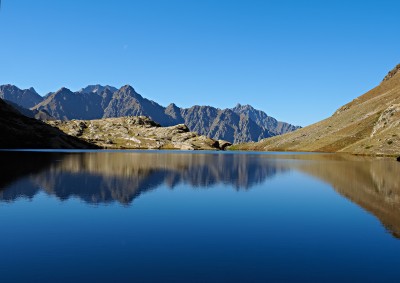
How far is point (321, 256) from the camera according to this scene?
2469cm

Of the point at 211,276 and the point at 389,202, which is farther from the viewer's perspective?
the point at 389,202

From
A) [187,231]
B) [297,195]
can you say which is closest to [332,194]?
[297,195]

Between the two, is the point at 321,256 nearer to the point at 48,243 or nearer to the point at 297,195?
the point at 48,243

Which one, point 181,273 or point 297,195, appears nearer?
point 181,273

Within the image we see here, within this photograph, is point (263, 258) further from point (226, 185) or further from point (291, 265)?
point (226, 185)

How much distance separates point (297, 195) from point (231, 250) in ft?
107

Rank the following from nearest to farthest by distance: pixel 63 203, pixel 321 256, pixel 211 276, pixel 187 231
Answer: pixel 211 276, pixel 321 256, pixel 187 231, pixel 63 203

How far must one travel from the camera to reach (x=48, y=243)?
2678 centimetres

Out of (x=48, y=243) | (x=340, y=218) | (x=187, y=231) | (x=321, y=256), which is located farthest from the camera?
(x=340, y=218)

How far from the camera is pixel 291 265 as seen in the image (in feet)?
74.3

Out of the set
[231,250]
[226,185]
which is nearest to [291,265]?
[231,250]

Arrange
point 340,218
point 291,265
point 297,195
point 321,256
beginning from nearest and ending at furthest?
point 291,265, point 321,256, point 340,218, point 297,195

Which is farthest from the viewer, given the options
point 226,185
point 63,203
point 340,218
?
point 226,185

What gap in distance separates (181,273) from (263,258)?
246 inches
